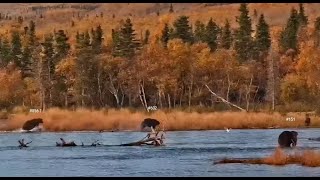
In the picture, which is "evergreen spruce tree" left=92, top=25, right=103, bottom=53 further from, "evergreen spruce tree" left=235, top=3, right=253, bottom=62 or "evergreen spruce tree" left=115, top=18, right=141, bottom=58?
"evergreen spruce tree" left=235, top=3, right=253, bottom=62

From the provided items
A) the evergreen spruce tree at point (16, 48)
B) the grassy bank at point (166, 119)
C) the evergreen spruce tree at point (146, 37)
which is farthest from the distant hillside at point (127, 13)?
the grassy bank at point (166, 119)

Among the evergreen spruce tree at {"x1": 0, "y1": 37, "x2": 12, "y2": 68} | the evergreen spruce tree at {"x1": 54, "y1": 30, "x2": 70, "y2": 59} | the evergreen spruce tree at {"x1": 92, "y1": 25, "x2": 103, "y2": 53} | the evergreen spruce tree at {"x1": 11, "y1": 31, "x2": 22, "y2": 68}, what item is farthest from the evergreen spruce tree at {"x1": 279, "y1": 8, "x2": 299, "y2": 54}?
the evergreen spruce tree at {"x1": 0, "y1": 37, "x2": 12, "y2": 68}

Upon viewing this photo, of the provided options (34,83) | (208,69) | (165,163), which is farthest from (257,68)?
(34,83)

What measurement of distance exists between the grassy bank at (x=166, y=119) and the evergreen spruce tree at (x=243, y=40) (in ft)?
3.34

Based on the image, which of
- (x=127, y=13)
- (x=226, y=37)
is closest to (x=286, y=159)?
(x=226, y=37)

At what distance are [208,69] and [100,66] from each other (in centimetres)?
188

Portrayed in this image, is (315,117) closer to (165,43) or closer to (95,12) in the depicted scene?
(165,43)

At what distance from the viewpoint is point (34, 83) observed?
17250 mm

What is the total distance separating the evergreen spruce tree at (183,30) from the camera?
17297mm

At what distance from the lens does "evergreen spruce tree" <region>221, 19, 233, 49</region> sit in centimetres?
1736

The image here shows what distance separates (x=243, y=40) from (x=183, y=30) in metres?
→ 1.07

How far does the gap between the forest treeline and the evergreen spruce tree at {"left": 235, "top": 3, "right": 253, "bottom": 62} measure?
17mm

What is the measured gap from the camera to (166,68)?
17375 mm

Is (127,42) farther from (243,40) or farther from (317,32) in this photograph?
(317,32)
